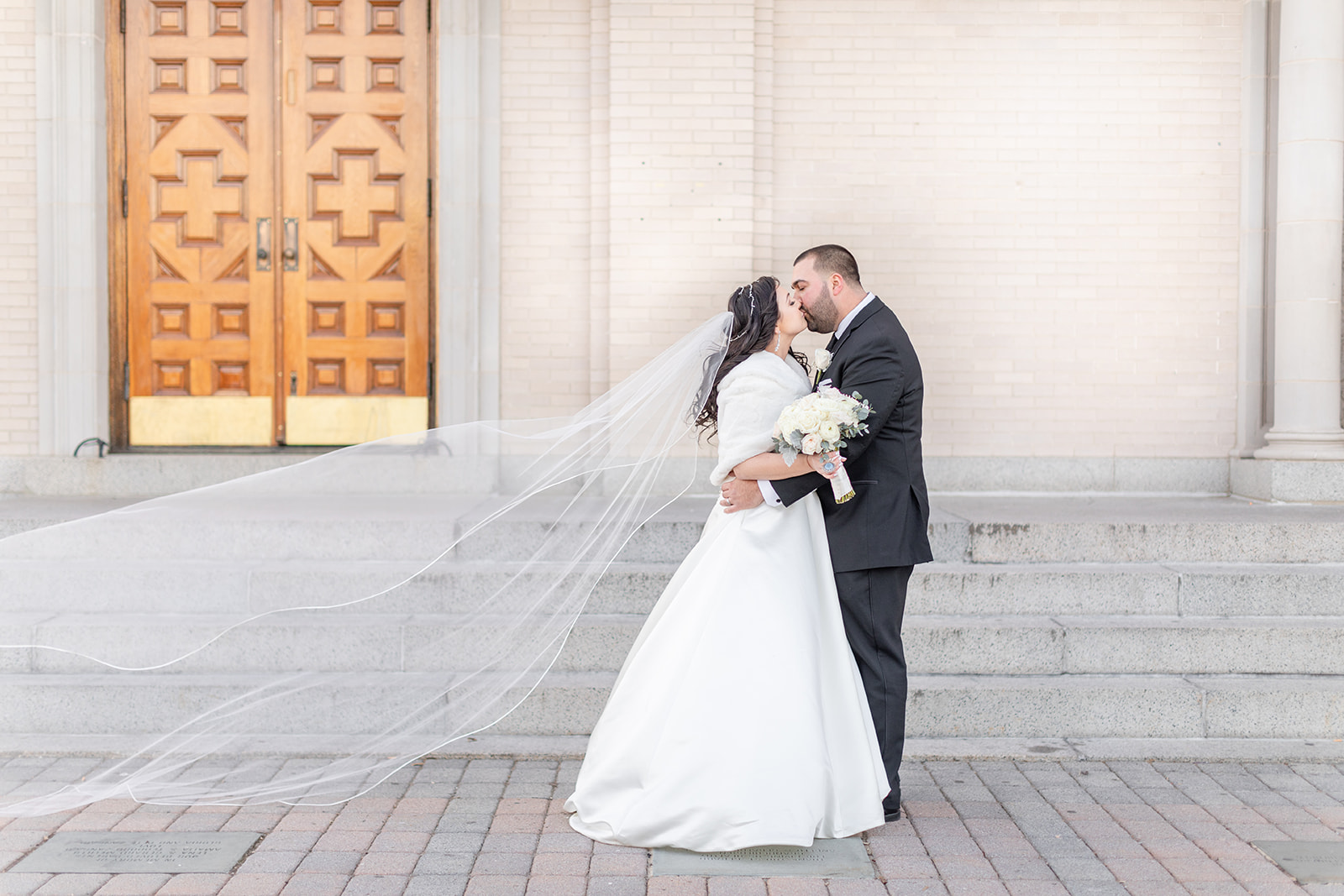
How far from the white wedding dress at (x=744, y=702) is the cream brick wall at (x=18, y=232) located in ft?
20.2

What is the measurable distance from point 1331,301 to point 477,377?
6.13m

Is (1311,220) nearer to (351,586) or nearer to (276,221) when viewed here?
(351,586)

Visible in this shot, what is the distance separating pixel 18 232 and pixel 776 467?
22.5ft

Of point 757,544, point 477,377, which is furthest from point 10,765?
point 477,377

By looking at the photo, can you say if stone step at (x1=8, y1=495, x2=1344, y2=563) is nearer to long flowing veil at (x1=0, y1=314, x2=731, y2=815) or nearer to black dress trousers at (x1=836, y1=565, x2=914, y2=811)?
long flowing veil at (x1=0, y1=314, x2=731, y2=815)

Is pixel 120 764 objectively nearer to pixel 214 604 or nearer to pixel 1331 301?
pixel 214 604

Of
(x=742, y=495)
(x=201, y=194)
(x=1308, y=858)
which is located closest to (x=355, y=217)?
(x=201, y=194)

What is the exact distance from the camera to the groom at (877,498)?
421cm

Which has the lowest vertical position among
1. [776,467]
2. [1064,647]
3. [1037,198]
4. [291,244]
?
Answer: [1064,647]

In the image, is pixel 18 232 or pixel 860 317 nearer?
pixel 860 317

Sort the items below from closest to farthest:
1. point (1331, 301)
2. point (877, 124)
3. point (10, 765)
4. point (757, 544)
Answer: point (757, 544)
point (10, 765)
point (1331, 301)
point (877, 124)

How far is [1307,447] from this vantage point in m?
7.76

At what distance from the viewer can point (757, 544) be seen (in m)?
4.14

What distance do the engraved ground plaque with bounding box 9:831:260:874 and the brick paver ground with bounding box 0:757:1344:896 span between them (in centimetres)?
5
